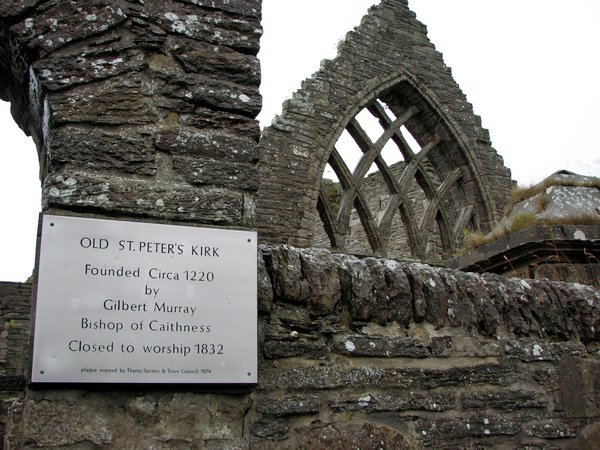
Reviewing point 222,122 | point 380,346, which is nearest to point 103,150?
point 222,122

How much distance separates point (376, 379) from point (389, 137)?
25.1 feet

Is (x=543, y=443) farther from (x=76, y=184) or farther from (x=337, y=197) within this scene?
(x=337, y=197)

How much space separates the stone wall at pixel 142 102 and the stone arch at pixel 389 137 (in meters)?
5.37

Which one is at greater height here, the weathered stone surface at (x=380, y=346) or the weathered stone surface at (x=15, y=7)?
the weathered stone surface at (x=15, y=7)

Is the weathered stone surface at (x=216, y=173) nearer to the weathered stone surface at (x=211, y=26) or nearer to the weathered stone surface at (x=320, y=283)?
the weathered stone surface at (x=320, y=283)

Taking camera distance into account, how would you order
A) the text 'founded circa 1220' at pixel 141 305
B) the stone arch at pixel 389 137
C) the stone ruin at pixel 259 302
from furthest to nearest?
the stone arch at pixel 389 137, the stone ruin at pixel 259 302, the text 'founded circa 1220' at pixel 141 305

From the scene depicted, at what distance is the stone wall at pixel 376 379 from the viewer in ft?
7.74

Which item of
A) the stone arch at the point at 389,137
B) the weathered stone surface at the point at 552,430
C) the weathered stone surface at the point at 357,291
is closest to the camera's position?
the weathered stone surface at the point at 357,291

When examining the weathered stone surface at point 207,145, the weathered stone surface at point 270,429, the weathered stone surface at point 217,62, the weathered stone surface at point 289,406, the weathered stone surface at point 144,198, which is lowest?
the weathered stone surface at point 270,429

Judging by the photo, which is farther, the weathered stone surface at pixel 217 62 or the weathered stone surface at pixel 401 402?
the weathered stone surface at pixel 217 62

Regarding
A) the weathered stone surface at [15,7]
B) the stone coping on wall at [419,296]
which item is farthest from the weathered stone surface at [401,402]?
the weathered stone surface at [15,7]

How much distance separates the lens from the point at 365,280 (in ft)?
9.69

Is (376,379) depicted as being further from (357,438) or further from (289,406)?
(289,406)

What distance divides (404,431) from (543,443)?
2.50 ft
